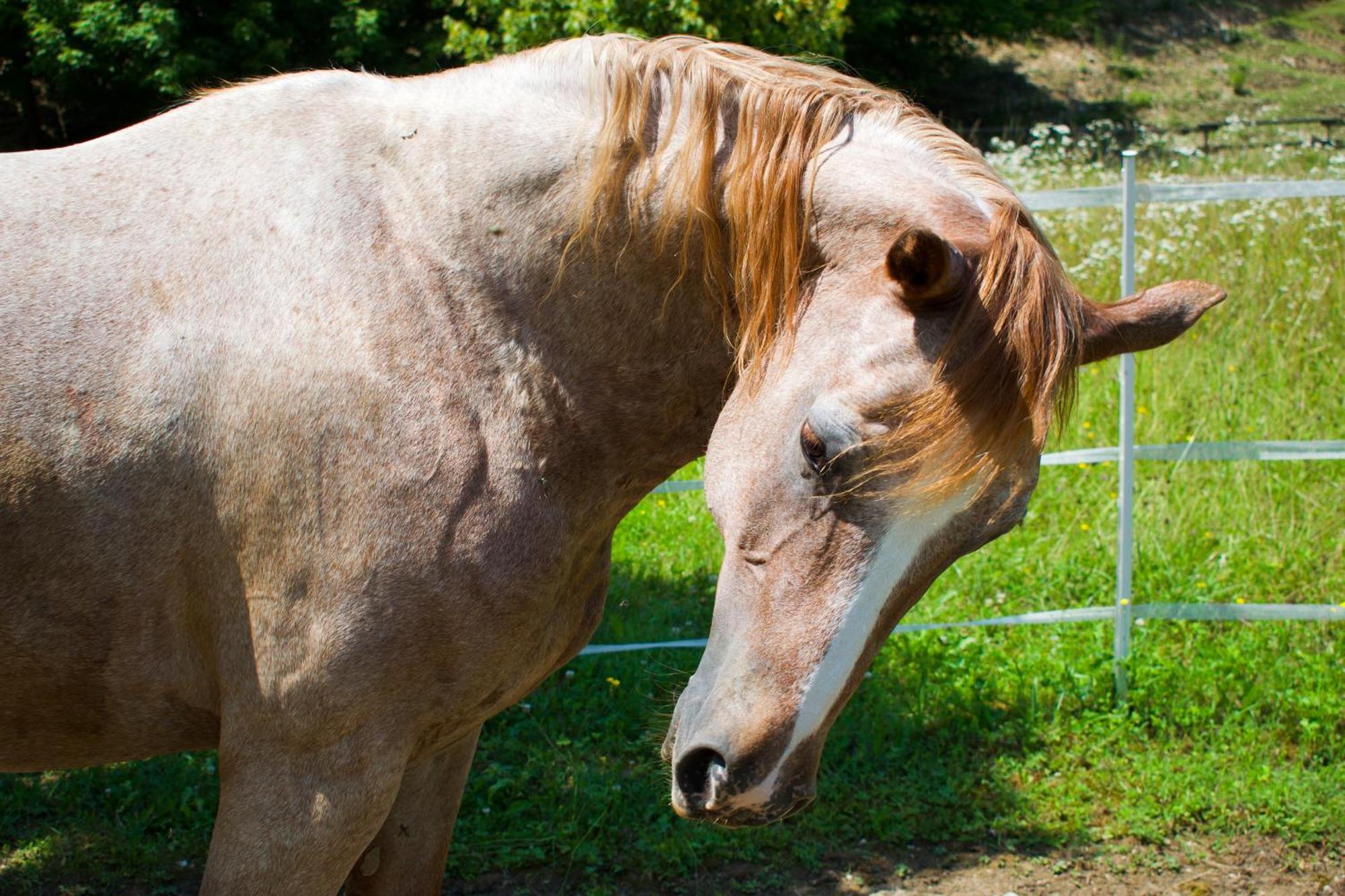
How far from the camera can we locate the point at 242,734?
5.49ft

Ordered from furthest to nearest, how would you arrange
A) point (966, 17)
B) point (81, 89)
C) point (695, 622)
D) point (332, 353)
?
point (966, 17)
point (81, 89)
point (695, 622)
point (332, 353)

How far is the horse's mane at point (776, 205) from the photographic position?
4.95 ft

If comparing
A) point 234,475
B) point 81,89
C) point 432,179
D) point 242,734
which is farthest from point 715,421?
point 81,89

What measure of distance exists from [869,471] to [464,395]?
62 cm

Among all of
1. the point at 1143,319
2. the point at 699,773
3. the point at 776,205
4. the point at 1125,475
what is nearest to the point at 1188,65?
the point at 1125,475

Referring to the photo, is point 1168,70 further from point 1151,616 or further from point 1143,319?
point 1143,319

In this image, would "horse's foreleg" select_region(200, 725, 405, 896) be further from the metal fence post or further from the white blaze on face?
the metal fence post

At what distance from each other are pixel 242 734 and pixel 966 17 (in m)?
19.7

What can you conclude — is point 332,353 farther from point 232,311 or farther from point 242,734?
point 242,734

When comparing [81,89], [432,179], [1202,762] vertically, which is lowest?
[1202,762]

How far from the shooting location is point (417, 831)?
6.93ft

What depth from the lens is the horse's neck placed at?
174 cm

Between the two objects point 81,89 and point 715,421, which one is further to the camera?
point 81,89

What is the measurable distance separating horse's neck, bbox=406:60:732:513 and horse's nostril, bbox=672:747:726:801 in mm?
468
